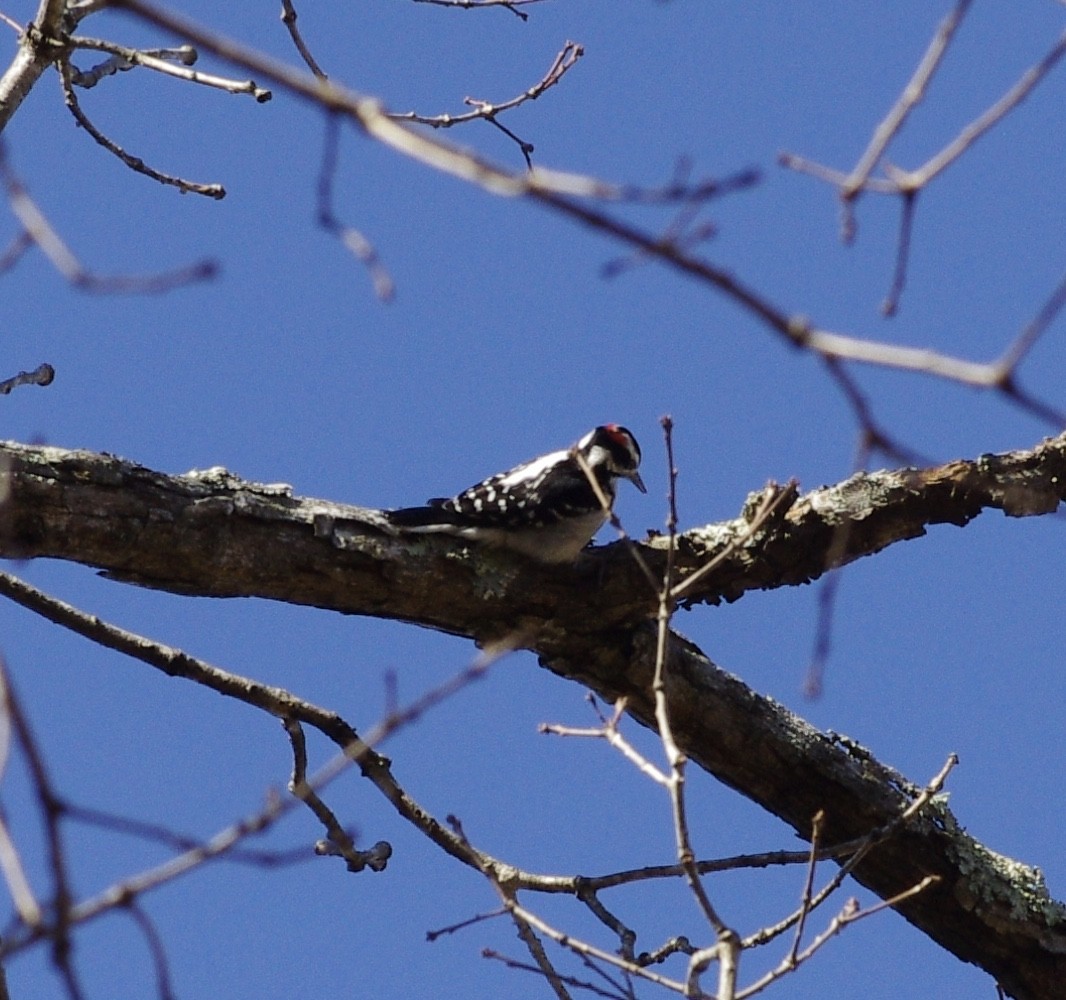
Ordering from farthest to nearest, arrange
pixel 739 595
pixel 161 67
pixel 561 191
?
1. pixel 739 595
2. pixel 161 67
3. pixel 561 191

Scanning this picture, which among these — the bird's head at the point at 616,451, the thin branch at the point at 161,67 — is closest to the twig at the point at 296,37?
Result: the thin branch at the point at 161,67

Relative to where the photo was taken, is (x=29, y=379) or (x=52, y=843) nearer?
(x=52, y=843)

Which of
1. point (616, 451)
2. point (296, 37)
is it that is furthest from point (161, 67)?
point (616, 451)

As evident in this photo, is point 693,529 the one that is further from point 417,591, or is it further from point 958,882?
point 958,882

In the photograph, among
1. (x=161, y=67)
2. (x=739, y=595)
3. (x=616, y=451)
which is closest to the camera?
(x=161, y=67)

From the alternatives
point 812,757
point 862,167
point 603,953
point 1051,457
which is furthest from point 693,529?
point 862,167

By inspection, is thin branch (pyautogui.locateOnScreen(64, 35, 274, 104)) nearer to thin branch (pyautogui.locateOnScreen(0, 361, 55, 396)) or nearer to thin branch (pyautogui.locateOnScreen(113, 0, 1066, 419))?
thin branch (pyautogui.locateOnScreen(0, 361, 55, 396))

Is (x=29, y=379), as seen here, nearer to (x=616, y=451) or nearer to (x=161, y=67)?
(x=161, y=67)

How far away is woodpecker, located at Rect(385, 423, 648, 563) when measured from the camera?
439cm

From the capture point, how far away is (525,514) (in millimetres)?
4641

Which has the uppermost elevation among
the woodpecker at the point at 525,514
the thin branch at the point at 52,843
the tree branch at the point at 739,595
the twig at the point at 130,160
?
the twig at the point at 130,160

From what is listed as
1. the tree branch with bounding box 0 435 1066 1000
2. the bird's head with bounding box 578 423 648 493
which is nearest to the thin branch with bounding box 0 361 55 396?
the tree branch with bounding box 0 435 1066 1000

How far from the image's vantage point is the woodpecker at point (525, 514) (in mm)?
4391

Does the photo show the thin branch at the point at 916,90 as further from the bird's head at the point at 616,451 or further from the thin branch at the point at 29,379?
the bird's head at the point at 616,451
